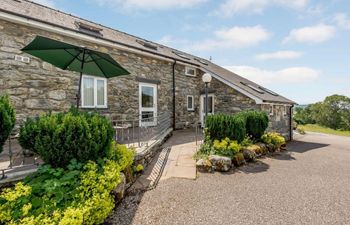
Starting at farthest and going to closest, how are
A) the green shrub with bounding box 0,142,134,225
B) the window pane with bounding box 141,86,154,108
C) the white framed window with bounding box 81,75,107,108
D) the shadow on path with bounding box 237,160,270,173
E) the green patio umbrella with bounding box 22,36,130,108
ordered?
the window pane with bounding box 141,86,154,108, the white framed window with bounding box 81,75,107,108, the shadow on path with bounding box 237,160,270,173, the green patio umbrella with bounding box 22,36,130,108, the green shrub with bounding box 0,142,134,225

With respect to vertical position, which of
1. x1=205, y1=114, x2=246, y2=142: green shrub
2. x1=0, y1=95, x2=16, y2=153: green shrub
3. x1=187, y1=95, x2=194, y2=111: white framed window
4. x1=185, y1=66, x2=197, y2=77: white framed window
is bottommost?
x1=205, y1=114, x2=246, y2=142: green shrub

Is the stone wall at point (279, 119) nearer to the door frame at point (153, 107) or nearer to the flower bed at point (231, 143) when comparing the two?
the flower bed at point (231, 143)

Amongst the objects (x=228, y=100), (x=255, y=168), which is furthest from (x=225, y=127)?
(x=228, y=100)

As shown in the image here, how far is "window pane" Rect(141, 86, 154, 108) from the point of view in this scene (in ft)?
37.0

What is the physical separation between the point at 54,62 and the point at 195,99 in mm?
10489

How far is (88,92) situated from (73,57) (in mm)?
4097

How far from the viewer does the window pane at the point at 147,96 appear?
1129 centimetres

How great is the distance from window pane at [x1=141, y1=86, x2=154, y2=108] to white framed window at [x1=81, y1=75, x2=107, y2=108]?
2.27 meters

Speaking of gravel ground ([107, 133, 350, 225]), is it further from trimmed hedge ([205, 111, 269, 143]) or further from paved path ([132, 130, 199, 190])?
trimmed hedge ([205, 111, 269, 143])

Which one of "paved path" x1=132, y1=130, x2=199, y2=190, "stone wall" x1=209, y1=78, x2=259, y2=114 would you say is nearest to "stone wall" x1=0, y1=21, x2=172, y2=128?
"paved path" x1=132, y1=130, x2=199, y2=190

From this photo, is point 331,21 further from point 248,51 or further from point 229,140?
point 229,140

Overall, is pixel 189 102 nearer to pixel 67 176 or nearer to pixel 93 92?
pixel 93 92

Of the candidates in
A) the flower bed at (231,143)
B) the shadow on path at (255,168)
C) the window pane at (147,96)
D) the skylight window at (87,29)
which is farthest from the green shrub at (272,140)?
the skylight window at (87,29)

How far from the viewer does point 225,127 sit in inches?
318
